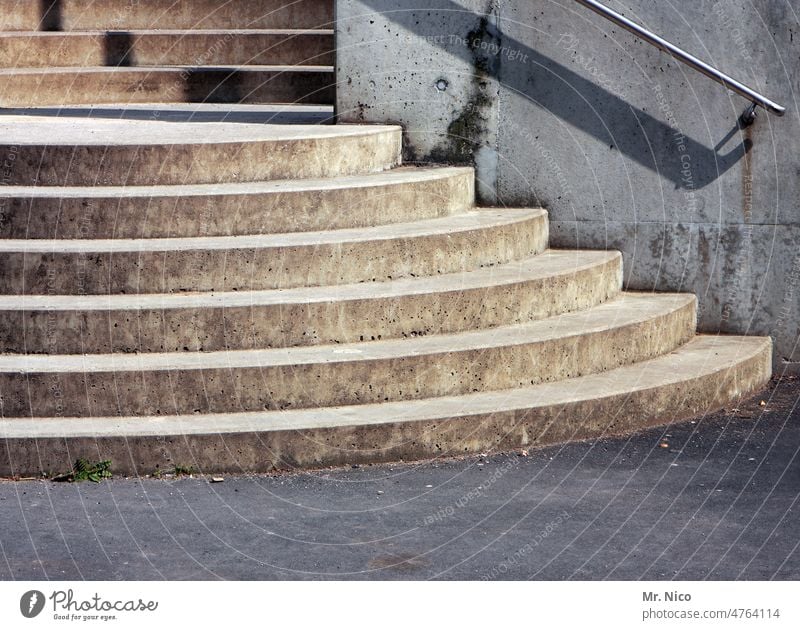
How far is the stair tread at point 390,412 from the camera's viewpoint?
634 centimetres

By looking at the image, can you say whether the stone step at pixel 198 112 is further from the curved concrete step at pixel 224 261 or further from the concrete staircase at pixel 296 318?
the curved concrete step at pixel 224 261

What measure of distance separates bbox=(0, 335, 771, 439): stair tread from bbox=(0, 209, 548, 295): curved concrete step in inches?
33.6

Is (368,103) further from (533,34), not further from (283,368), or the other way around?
(283,368)

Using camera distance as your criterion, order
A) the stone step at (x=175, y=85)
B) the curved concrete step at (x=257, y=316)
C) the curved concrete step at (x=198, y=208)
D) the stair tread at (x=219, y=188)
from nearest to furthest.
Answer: the curved concrete step at (x=257, y=316)
the curved concrete step at (x=198, y=208)
the stair tread at (x=219, y=188)
the stone step at (x=175, y=85)

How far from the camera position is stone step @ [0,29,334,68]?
11133mm

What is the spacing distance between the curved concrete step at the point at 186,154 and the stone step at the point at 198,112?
0.79m

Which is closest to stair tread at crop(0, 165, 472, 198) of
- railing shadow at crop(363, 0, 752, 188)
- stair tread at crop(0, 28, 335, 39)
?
railing shadow at crop(363, 0, 752, 188)

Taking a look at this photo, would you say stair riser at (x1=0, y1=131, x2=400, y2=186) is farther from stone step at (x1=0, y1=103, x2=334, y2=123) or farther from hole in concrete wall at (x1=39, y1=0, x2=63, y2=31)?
hole in concrete wall at (x1=39, y1=0, x2=63, y2=31)

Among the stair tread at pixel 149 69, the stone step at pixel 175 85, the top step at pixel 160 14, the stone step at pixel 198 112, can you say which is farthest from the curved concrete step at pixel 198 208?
the top step at pixel 160 14

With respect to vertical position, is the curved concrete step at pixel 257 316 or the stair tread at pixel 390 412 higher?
the curved concrete step at pixel 257 316

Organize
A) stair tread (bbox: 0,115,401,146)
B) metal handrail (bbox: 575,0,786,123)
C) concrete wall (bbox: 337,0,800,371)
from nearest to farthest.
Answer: stair tread (bbox: 0,115,401,146) < metal handrail (bbox: 575,0,786,123) < concrete wall (bbox: 337,0,800,371)

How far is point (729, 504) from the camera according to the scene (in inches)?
239

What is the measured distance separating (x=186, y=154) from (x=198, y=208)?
1.58ft

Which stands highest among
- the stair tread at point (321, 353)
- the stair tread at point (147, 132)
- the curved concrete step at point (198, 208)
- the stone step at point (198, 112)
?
the stone step at point (198, 112)
